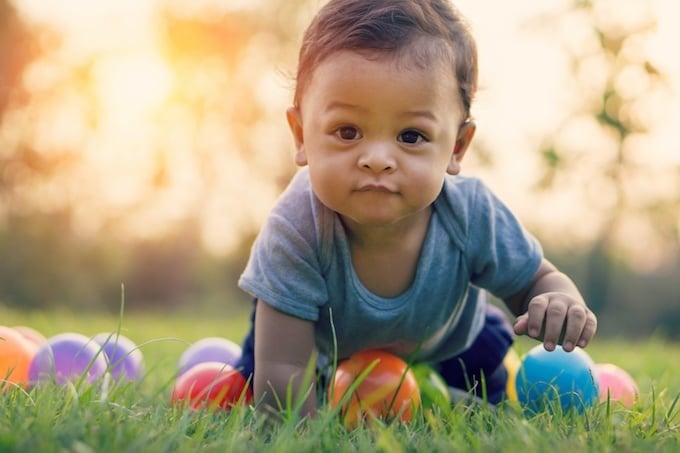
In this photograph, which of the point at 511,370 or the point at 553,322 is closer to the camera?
the point at 553,322

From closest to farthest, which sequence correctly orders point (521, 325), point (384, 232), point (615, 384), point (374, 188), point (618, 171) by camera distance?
point (521, 325)
point (374, 188)
point (384, 232)
point (615, 384)
point (618, 171)

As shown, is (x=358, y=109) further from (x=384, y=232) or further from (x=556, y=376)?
(x=556, y=376)

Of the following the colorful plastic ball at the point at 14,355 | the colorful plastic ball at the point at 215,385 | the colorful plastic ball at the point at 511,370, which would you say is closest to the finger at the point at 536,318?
the colorful plastic ball at the point at 511,370

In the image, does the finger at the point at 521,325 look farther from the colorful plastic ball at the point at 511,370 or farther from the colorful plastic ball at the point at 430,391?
the colorful plastic ball at the point at 511,370

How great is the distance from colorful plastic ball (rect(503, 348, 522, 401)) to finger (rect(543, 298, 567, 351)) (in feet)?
2.45

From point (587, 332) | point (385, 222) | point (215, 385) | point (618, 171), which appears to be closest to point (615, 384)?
point (587, 332)

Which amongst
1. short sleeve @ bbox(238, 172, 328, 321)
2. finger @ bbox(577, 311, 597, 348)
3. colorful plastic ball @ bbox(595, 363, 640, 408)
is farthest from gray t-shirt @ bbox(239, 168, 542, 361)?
colorful plastic ball @ bbox(595, 363, 640, 408)

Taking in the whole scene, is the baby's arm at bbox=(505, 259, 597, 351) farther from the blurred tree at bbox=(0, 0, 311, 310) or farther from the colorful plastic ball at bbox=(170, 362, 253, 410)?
the blurred tree at bbox=(0, 0, 311, 310)

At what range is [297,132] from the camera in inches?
93.7

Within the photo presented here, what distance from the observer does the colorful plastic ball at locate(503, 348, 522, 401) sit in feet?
9.08

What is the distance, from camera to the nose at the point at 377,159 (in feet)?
6.68

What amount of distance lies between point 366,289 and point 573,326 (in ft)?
2.27

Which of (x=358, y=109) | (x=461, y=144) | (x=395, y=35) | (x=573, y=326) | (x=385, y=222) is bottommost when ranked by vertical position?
(x=573, y=326)

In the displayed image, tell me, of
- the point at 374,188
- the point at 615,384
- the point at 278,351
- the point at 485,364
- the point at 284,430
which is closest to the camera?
the point at 284,430
